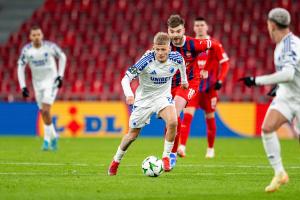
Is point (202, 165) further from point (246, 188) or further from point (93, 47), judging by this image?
point (93, 47)

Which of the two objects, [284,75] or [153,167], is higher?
[284,75]

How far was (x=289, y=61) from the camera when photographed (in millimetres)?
8242

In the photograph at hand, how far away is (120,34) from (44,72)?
1006 centimetres

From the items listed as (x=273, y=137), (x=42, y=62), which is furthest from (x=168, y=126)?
(x=42, y=62)

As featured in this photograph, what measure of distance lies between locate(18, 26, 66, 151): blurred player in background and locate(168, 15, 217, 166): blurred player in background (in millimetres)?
4429

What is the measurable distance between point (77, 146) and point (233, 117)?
5.65 metres

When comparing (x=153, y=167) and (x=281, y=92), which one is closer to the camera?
(x=281, y=92)

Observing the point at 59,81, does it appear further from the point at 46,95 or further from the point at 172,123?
the point at 172,123

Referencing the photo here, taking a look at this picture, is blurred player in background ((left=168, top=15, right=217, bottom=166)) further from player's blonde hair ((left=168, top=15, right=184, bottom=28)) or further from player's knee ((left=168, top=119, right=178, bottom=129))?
player's knee ((left=168, top=119, right=178, bottom=129))

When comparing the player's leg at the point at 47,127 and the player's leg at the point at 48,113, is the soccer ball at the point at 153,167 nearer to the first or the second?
the player's leg at the point at 47,127

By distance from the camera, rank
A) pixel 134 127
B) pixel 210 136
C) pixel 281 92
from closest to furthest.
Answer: pixel 281 92 < pixel 134 127 < pixel 210 136

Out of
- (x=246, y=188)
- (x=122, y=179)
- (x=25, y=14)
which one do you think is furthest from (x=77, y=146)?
(x=25, y=14)

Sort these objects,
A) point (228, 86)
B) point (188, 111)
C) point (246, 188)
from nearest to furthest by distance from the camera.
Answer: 1. point (246, 188)
2. point (188, 111)
3. point (228, 86)

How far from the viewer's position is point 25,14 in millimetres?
28281
